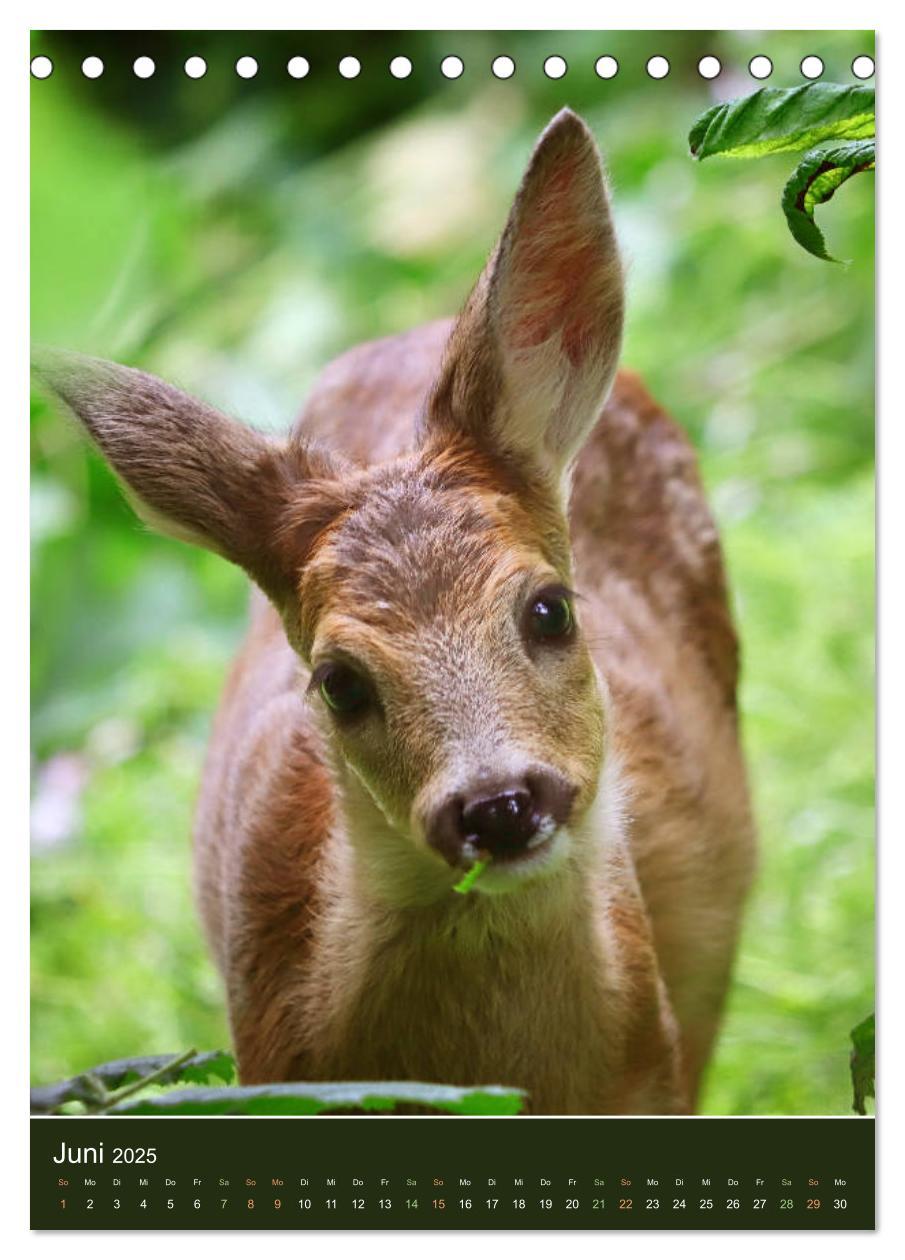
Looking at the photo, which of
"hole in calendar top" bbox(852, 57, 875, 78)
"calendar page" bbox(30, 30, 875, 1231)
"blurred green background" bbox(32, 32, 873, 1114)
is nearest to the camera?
"calendar page" bbox(30, 30, 875, 1231)

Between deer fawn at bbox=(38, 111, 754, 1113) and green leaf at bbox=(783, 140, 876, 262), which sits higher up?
green leaf at bbox=(783, 140, 876, 262)

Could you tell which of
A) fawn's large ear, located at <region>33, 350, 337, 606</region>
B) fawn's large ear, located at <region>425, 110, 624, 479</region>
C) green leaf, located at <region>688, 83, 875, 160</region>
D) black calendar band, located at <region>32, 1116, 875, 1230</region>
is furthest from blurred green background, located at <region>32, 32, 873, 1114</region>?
green leaf, located at <region>688, 83, 875, 160</region>

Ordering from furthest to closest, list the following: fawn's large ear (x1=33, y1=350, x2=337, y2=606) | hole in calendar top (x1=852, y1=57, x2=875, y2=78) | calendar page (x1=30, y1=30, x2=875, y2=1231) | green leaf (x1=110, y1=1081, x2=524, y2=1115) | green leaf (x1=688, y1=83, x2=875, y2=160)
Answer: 1. hole in calendar top (x1=852, y1=57, x2=875, y2=78)
2. fawn's large ear (x1=33, y1=350, x2=337, y2=606)
3. calendar page (x1=30, y1=30, x2=875, y2=1231)
4. green leaf (x1=688, y1=83, x2=875, y2=160)
5. green leaf (x1=110, y1=1081, x2=524, y2=1115)

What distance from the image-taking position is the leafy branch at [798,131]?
2.02m

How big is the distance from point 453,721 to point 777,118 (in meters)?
0.75

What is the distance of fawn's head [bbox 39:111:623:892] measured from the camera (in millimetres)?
2119

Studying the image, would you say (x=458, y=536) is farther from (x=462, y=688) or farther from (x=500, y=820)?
(x=500, y=820)

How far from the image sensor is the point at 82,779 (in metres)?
4.29

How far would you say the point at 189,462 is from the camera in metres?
2.37

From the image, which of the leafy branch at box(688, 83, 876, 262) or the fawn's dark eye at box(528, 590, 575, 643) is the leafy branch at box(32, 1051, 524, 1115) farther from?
the leafy branch at box(688, 83, 876, 262)

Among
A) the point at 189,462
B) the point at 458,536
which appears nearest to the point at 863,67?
the point at 458,536

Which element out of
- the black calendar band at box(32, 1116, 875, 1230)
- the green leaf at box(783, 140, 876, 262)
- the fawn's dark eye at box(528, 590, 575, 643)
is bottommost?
the black calendar band at box(32, 1116, 875, 1230)

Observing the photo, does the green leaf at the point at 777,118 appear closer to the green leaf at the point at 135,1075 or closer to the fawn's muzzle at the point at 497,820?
the fawn's muzzle at the point at 497,820

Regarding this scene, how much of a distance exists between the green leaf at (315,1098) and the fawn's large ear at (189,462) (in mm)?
655
